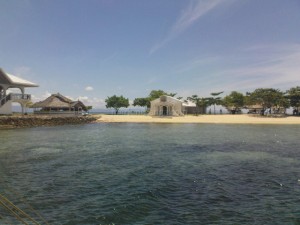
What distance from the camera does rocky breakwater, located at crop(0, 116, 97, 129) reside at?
47469 mm

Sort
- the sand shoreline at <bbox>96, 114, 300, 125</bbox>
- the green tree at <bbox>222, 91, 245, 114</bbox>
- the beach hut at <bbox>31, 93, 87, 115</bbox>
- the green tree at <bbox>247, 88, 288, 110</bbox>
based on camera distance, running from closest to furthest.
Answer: the sand shoreline at <bbox>96, 114, 300, 125</bbox> < the beach hut at <bbox>31, 93, 87, 115</bbox> < the green tree at <bbox>247, 88, 288, 110</bbox> < the green tree at <bbox>222, 91, 245, 114</bbox>

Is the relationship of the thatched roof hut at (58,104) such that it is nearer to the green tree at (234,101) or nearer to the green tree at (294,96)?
the green tree at (234,101)

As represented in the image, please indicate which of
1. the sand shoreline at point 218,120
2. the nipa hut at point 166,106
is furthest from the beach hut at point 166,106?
the sand shoreline at point 218,120

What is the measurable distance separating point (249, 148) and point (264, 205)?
51.0 ft

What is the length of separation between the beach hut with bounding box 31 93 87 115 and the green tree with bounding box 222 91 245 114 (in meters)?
50.5

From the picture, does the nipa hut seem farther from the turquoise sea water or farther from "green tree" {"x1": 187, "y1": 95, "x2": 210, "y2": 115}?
the turquoise sea water

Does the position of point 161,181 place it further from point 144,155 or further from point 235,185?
point 144,155

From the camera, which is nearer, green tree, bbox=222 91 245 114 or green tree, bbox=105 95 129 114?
green tree, bbox=222 91 245 114

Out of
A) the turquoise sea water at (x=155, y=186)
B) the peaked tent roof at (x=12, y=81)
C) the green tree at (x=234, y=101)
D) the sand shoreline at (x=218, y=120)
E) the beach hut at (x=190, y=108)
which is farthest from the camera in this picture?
the green tree at (x=234, y=101)

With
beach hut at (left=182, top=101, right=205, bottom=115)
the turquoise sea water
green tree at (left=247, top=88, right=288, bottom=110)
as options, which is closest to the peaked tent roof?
the turquoise sea water

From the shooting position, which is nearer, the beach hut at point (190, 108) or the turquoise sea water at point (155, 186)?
the turquoise sea water at point (155, 186)

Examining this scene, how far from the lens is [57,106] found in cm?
6309

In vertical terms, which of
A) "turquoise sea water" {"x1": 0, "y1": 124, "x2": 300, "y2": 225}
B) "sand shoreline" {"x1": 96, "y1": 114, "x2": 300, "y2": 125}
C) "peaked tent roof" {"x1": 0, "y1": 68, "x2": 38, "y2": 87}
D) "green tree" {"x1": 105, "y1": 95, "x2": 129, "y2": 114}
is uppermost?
"peaked tent roof" {"x1": 0, "y1": 68, "x2": 38, "y2": 87}

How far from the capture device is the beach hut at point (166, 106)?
245ft
